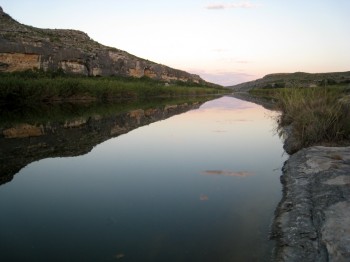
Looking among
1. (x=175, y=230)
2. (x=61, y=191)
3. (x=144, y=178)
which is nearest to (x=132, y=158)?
(x=144, y=178)

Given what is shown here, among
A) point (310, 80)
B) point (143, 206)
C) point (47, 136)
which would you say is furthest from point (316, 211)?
point (310, 80)

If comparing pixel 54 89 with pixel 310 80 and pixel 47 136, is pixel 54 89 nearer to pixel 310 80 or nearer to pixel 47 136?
pixel 47 136

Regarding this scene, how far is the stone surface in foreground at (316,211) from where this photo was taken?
2793 mm

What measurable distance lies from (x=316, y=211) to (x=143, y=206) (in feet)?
5.97

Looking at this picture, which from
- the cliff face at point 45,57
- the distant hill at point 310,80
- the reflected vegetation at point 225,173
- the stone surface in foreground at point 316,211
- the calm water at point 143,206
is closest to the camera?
the stone surface in foreground at point 316,211

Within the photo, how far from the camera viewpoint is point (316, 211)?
11.6 feet

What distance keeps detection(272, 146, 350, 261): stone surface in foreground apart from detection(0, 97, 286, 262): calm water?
0.65 feet

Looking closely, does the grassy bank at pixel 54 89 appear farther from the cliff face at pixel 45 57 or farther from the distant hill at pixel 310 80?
the distant hill at pixel 310 80

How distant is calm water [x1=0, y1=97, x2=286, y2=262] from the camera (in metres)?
3.13

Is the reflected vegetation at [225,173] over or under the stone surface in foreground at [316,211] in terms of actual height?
under

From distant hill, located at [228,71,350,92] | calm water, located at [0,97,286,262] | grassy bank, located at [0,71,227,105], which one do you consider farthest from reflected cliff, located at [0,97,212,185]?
grassy bank, located at [0,71,227,105]

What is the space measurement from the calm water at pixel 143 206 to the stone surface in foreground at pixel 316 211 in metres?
0.20

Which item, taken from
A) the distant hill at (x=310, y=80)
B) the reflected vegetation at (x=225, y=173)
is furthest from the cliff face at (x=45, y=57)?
the reflected vegetation at (x=225, y=173)

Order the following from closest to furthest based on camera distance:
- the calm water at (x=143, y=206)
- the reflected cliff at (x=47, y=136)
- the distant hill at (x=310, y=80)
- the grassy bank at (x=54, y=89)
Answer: the calm water at (x=143, y=206), the reflected cliff at (x=47, y=136), the grassy bank at (x=54, y=89), the distant hill at (x=310, y=80)
